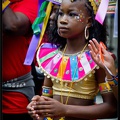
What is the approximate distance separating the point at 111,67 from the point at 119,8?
39 centimetres

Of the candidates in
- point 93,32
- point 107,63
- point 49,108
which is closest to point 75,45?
point 93,32

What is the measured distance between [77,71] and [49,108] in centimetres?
36

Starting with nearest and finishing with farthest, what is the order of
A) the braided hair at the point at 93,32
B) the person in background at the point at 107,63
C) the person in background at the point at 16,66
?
the person in background at the point at 107,63
the braided hair at the point at 93,32
the person in background at the point at 16,66

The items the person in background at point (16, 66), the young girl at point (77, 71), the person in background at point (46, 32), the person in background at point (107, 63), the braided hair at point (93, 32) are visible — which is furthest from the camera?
the person in background at point (16, 66)

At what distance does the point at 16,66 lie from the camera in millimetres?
3539

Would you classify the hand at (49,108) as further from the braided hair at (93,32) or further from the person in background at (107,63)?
the braided hair at (93,32)

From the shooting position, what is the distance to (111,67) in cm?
284

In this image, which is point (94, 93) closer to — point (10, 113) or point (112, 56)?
point (112, 56)

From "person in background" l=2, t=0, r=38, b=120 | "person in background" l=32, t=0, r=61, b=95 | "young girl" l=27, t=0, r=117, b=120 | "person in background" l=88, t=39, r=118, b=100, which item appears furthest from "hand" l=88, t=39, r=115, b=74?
"person in background" l=2, t=0, r=38, b=120

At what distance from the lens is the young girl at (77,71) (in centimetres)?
299

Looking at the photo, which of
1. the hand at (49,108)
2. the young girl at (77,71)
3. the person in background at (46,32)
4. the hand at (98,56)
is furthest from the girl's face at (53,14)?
the hand at (49,108)

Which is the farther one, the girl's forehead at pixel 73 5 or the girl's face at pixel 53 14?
the girl's face at pixel 53 14

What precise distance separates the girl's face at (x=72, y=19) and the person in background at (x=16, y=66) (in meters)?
0.43

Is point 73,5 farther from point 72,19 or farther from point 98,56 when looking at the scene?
point 98,56
